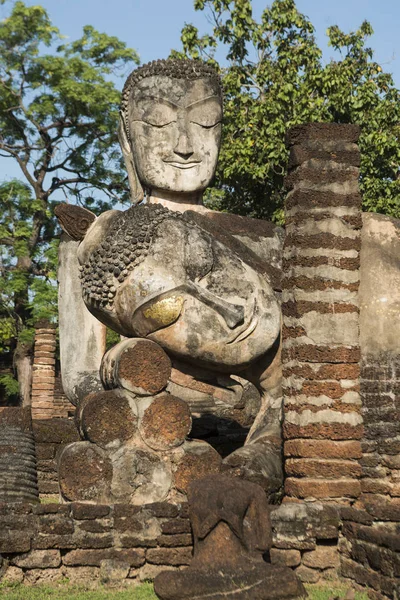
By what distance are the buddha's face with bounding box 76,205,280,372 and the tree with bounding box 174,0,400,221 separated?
10462 mm

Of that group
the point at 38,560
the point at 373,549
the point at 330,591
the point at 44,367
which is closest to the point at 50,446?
the point at 38,560

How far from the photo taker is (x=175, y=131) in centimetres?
895

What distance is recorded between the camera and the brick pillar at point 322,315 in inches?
272

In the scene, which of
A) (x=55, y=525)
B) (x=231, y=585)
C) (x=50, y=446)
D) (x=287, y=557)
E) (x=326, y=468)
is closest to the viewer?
(x=231, y=585)

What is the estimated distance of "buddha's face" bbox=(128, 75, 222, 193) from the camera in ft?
29.2

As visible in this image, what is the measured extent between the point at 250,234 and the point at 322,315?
6.91 ft

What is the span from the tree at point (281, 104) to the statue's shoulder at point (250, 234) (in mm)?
8941

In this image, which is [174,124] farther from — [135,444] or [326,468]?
[326,468]

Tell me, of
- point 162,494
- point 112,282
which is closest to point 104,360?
point 112,282

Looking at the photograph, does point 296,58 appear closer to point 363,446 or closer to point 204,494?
point 363,446

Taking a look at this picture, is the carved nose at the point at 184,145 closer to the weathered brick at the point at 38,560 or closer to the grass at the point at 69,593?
the weathered brick at the point at 38,560

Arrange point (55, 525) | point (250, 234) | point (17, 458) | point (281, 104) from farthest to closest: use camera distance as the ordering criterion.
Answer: point (281, 104) < point (17, 458) < point (250, 234) < point (55, 525)

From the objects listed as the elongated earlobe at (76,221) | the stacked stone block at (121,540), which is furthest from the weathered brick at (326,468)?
the elongated earlobe at (76,221)

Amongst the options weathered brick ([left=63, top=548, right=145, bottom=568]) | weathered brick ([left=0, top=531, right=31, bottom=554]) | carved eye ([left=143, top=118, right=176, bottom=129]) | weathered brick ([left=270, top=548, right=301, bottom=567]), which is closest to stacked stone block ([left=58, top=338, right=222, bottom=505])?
weathered brick ([left=63, top=548, right=145, bottom=568])
